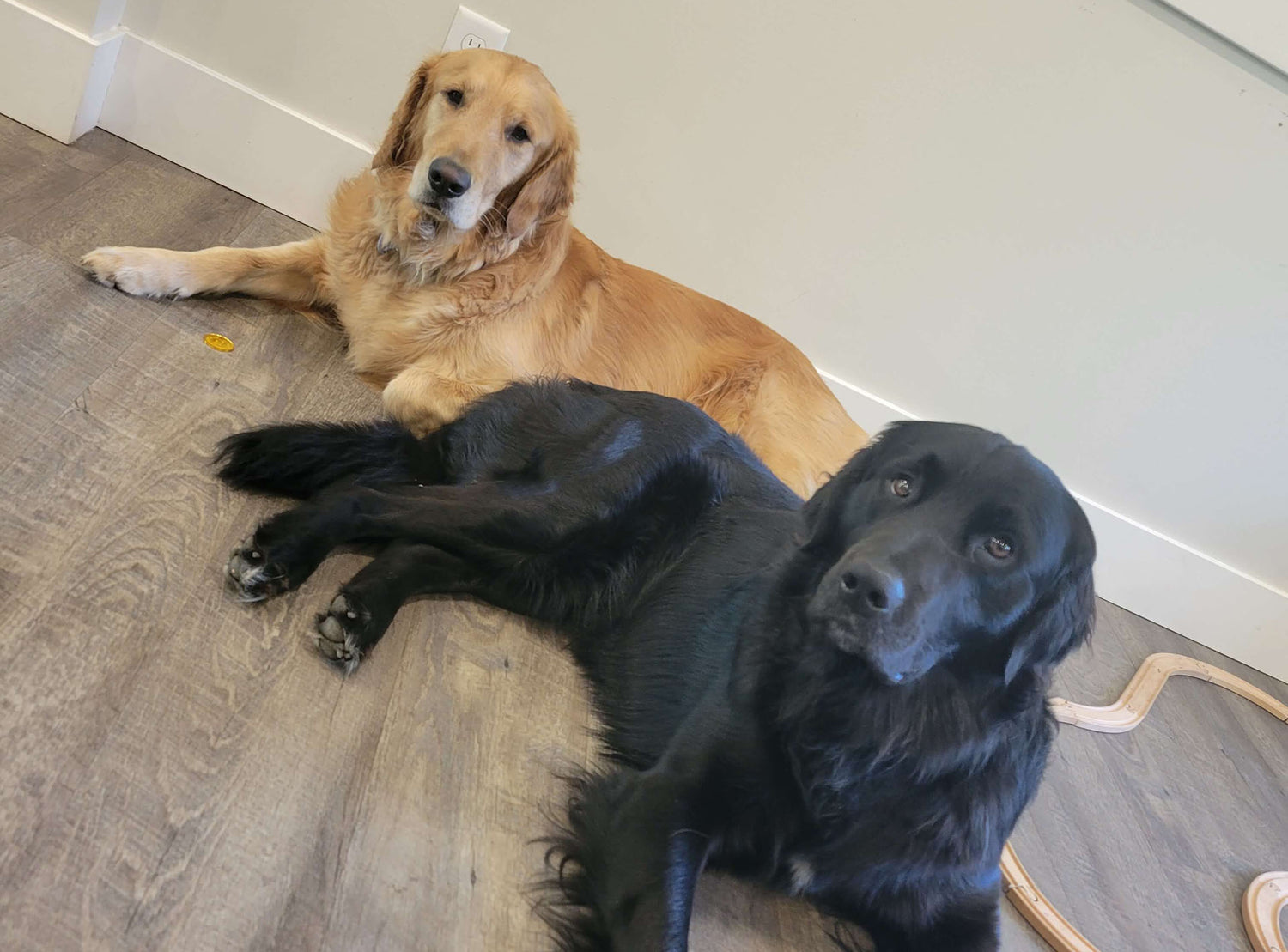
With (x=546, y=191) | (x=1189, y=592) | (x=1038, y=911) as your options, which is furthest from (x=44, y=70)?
(x=1189, y=592)

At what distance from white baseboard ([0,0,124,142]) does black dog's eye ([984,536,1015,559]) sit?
2436 mm

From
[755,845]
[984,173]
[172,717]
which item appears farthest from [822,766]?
[984,173]

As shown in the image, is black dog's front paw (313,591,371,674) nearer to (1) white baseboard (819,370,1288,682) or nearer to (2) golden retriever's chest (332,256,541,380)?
(2) golden retriever's chest (332,256,541,380)

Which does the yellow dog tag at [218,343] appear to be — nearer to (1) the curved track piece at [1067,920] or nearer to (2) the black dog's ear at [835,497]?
(2) the black dog's ear at [835,497]

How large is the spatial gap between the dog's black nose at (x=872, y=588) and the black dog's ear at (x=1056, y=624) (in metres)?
0.20

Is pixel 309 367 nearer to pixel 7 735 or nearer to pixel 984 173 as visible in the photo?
pixel 7 735

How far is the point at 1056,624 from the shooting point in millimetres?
1105

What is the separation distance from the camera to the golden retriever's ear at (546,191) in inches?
77.9

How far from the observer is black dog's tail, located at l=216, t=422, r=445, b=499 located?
1.50 m

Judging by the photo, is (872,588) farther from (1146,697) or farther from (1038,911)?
(1146,697)

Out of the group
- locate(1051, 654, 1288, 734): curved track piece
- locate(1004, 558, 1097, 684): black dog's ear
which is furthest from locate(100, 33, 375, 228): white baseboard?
locate(1051, 654, 1288, 734): curved track piece

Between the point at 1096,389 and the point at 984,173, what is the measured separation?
2.45 feet

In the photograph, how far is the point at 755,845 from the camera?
4.09ft

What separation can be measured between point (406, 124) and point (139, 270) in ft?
2.03
